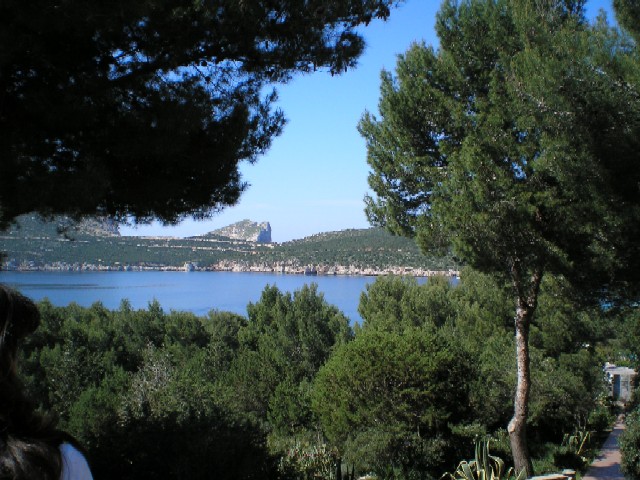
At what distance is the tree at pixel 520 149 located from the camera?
5.90 meters

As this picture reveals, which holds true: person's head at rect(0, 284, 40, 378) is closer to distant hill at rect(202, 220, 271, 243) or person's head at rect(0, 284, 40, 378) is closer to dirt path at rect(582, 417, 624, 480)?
dirt path at rect(582, 417, 624, 480)

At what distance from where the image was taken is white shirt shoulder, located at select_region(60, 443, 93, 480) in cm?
112

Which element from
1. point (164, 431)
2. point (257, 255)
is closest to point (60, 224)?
point (164, 431)

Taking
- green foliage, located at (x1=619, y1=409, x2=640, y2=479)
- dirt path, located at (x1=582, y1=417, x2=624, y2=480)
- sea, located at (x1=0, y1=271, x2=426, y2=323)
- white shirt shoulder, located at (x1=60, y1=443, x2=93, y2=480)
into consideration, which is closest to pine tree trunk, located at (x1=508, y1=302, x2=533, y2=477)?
green foliage, located at (x1=619, y1=409, x2=640, y2=479)

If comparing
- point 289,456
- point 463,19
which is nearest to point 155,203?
point 289,456

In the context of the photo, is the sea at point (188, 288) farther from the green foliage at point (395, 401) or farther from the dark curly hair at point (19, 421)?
the dark curly hair at point (19, 421)

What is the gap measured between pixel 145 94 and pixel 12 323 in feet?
13.8

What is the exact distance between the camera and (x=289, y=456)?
6.86 meters

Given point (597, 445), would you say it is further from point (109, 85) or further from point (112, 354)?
point (112, 354)

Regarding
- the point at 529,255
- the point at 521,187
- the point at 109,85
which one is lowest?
the point at 529,255

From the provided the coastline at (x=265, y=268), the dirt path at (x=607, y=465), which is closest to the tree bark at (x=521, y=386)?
the dirt path at (x=607, y=465)

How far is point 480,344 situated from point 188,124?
45.7 feet

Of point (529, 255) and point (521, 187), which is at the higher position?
point (521, 187)

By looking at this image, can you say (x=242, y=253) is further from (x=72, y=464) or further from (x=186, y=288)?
(x=72, y=464)
